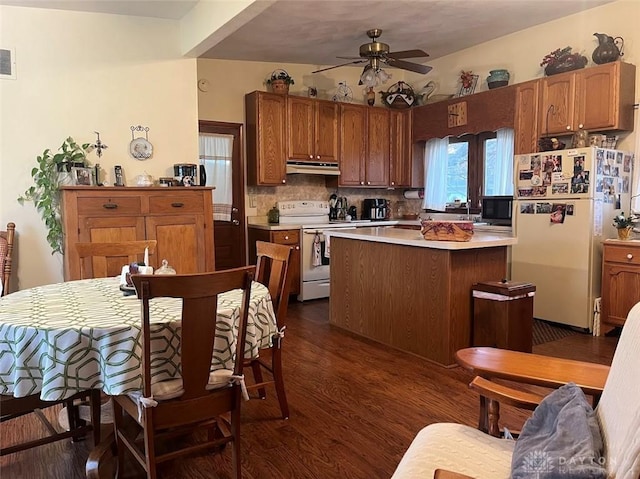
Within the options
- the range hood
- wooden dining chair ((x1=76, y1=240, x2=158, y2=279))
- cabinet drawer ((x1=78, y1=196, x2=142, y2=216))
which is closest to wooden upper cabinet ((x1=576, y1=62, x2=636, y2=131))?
the range hood

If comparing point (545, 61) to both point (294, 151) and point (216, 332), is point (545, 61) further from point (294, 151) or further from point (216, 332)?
point (216, 332)

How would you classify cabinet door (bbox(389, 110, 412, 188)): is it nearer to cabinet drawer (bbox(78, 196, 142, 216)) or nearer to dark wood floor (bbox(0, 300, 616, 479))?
dark wood floor (bbox(0, 300, 616, 479))

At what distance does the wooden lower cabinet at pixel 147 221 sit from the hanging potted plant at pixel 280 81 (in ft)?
6.61

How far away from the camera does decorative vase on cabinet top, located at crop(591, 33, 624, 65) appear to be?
440 centimetres

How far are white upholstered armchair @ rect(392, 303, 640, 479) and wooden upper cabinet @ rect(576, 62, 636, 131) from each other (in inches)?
141

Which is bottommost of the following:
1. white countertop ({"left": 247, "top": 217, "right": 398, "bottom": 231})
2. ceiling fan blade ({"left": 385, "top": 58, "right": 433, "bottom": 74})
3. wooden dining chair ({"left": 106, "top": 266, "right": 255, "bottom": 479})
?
wooden dining chair ({"left": 106, "top": 266, "right": 255, "bottom": 479})

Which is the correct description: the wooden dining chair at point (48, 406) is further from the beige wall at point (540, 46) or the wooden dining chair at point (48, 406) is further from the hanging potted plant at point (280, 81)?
the beige wall at point (540, 46)

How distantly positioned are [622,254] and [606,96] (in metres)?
1.38

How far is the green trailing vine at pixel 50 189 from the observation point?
4020 millimetres

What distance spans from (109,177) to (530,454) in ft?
13.0

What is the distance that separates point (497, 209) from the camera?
216 inches

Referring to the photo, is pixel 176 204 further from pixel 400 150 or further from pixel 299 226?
pixel 400 150

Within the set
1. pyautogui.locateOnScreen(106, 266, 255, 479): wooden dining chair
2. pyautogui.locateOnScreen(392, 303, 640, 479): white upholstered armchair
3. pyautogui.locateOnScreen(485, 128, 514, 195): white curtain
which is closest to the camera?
pyautogui.locateOnScreen(392, 303, 640, 479): white upholstered armchair

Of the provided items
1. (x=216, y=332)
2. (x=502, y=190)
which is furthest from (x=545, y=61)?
(x=216, y=332)
